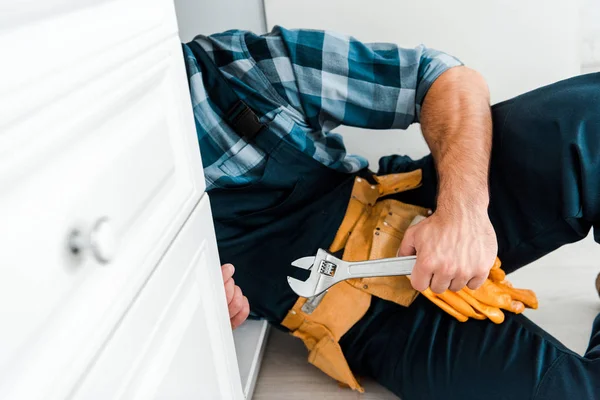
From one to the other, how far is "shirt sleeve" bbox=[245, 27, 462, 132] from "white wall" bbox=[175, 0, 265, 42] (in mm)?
301

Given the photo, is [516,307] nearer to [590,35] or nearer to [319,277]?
[319,277]

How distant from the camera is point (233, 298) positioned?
0.69 metres

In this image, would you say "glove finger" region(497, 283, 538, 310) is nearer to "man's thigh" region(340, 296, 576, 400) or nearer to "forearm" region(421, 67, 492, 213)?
"man's thigh" region(340, 296, 576, 400)

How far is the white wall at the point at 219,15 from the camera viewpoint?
102 cm

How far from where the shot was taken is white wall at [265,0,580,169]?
0.99 metres

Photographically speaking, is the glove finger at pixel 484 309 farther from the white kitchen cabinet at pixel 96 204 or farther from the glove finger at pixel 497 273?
the white kitchen cabinet at pixel 96 204

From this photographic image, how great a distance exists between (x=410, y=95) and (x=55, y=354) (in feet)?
1.94

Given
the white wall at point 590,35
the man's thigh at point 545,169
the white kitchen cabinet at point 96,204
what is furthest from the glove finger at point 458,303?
the white wall at point 590,35

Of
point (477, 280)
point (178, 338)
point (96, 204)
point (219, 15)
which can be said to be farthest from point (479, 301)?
point (219, 15)

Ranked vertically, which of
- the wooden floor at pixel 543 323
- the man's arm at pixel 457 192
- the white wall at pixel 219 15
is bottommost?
the wooden floor at pixel 543 323

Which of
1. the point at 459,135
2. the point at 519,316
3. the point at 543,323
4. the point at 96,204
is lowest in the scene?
the point at 543,323

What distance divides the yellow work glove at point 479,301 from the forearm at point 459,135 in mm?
134

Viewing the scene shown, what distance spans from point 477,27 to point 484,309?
1.76 ft

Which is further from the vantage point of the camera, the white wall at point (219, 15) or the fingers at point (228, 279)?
the white wall at point (219, 15)
